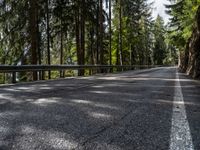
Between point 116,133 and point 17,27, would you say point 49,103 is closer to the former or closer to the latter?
point 116,133

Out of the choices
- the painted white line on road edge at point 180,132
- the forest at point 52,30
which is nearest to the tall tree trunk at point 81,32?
the forest at point 52,30

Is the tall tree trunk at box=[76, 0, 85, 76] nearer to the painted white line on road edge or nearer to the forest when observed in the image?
the forest

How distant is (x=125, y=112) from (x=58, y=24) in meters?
26.9

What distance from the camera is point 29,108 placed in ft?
17.4

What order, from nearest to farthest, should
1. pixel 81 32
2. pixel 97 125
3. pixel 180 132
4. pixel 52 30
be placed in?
pixel 180 132 → pixel 97 125 → pixel 81 32 → pixel 52 30

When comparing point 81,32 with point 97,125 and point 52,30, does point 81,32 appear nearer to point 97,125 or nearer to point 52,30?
point 52,30

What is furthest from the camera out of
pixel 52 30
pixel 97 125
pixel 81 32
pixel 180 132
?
pixel 52 30

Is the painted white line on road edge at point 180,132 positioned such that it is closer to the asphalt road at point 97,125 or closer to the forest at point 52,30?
the asphalt road at point 97,125

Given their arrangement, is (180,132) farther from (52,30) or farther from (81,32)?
(52,30)

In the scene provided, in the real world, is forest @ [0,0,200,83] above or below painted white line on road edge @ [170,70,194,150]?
above

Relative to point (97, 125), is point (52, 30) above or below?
above

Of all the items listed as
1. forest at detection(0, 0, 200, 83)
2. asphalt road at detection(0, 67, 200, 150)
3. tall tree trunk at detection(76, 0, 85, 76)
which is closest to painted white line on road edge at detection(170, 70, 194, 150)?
asphalt road at detection(0, 67, 200, 150)

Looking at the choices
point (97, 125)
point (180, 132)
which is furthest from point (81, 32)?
point (180, 132)

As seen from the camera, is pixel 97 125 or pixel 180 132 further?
pixel 97 125
